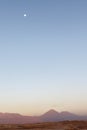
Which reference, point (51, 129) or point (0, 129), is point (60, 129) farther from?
point (0, 129)

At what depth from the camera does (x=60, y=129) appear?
55.8 m

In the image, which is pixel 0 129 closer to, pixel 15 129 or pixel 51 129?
pixel 15 129

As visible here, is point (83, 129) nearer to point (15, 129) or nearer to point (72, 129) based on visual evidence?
point (72, 129)

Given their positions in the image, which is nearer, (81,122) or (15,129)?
(15,129)

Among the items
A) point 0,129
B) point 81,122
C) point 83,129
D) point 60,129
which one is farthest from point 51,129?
point 81,122

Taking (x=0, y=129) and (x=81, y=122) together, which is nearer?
(x=0, y=129)

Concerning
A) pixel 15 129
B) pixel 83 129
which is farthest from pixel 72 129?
pixel 15 129

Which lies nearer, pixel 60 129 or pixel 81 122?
pixel 60 129

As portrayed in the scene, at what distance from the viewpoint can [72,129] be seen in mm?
56562

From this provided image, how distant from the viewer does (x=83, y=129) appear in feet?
186

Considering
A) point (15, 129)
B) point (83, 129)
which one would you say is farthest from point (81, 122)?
point (15, 129)

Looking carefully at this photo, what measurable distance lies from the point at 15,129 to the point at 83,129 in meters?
15.1

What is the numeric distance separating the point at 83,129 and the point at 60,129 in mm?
5246

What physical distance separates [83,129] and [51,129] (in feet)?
23.4
